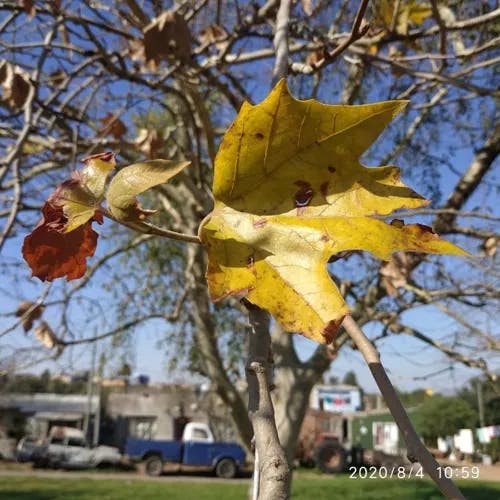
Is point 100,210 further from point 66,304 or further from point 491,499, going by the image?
point 491,499

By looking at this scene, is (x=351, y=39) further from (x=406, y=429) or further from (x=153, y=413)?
(x=153, y=413)

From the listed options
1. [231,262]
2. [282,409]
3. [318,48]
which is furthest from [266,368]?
[282,409]

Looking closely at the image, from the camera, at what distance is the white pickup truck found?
498 inches

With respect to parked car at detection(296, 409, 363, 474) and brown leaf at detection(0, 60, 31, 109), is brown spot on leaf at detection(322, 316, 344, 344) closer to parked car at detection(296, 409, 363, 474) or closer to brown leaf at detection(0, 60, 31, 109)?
brown leaf at detection(0, 60, 31, 109)

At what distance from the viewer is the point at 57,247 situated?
16.3 inches

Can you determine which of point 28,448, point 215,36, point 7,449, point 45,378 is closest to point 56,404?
point 7,449

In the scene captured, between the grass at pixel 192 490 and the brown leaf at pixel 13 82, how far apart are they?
627 cm

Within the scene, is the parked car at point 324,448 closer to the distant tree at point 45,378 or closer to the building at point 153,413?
the building at point 153,413

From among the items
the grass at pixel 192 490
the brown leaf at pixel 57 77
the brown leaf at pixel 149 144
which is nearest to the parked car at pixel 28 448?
the grass at pixel 192 490

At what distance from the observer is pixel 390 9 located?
2.17 metres

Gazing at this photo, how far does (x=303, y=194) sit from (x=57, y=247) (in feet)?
0.62

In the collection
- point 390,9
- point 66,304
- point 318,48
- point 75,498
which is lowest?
point 75,498

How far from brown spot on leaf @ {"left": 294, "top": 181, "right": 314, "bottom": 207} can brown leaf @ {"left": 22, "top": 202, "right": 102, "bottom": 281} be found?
0.15m

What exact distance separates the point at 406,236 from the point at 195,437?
12791mm
